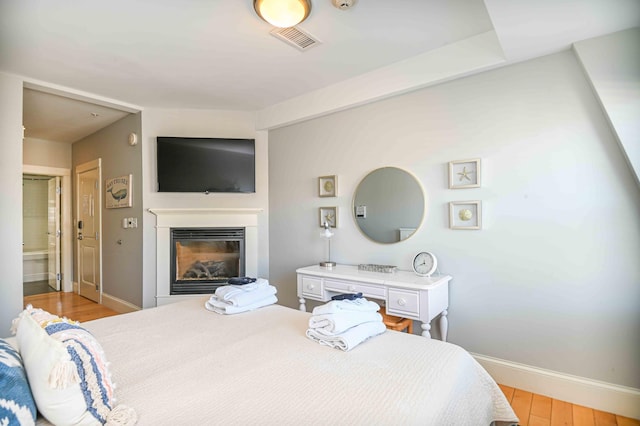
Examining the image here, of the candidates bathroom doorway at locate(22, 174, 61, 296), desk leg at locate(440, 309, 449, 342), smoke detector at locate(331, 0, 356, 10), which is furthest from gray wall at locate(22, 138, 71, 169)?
desk leg at locate(440, 309, 449, 342)

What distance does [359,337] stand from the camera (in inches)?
57.8

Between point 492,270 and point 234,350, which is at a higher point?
point 492,270

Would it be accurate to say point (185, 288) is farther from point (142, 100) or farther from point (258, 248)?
point (142, 100)

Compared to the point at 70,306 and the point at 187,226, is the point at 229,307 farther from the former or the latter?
the point at 70,306

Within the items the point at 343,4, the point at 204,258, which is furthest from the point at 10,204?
the point at 343,4

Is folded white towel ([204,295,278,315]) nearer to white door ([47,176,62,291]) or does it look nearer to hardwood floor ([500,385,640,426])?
hardwood floor ([500,385,640,426])

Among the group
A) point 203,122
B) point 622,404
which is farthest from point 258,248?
point 622,404

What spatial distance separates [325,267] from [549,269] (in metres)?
1.71

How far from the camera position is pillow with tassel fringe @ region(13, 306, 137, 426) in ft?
2.96

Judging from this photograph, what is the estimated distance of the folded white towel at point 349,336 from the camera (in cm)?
141

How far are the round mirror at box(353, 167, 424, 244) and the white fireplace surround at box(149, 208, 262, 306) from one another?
4.47 feet

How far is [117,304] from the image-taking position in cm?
432

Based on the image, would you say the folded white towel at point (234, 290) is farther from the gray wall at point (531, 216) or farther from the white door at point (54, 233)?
the white door at point (54, 233)

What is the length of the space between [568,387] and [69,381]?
2.65 metres
